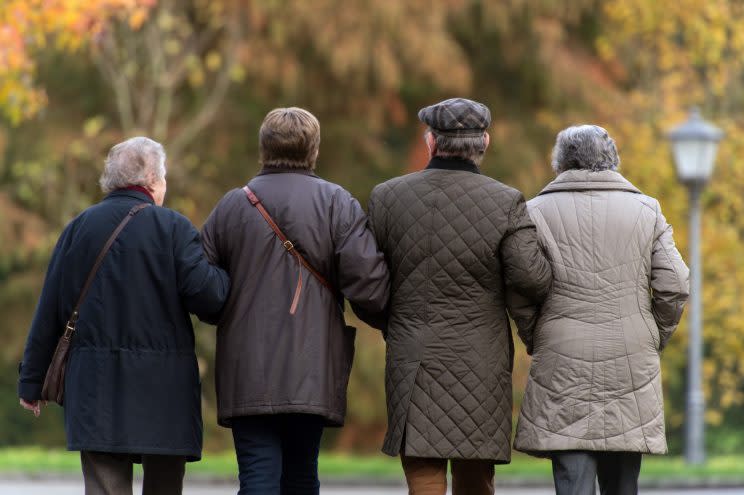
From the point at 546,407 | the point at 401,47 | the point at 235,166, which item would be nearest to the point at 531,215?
the point at 546,407

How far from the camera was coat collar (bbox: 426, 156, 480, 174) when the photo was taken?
5.92 m

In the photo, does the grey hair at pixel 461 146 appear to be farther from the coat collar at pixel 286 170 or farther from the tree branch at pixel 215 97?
the tree branch at pixel 215 97

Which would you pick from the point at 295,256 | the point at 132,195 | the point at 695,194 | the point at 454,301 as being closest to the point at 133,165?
the point at 132,195

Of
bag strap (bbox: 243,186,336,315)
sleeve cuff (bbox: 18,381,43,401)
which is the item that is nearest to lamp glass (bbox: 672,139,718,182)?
bag strap (bbox: 243,186,336,315)

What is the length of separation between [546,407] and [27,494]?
513cm

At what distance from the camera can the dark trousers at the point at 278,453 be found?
18.8 feet

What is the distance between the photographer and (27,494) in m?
9.95

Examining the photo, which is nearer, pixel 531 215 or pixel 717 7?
pixel 531 215

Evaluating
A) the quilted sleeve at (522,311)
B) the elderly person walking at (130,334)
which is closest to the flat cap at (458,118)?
the quilted sleeve at (522,311)

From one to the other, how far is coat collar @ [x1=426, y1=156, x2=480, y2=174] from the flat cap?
11 cm

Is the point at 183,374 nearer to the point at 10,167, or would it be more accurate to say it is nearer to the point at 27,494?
the point at 27,494

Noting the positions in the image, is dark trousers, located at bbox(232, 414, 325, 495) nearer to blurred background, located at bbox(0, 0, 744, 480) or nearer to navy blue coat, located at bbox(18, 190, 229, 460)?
navy blue coat, located at bbox(18, 190, 229, 460)

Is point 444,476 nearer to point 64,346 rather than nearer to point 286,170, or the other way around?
point 286,170

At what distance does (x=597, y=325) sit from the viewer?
5859 millimetres
